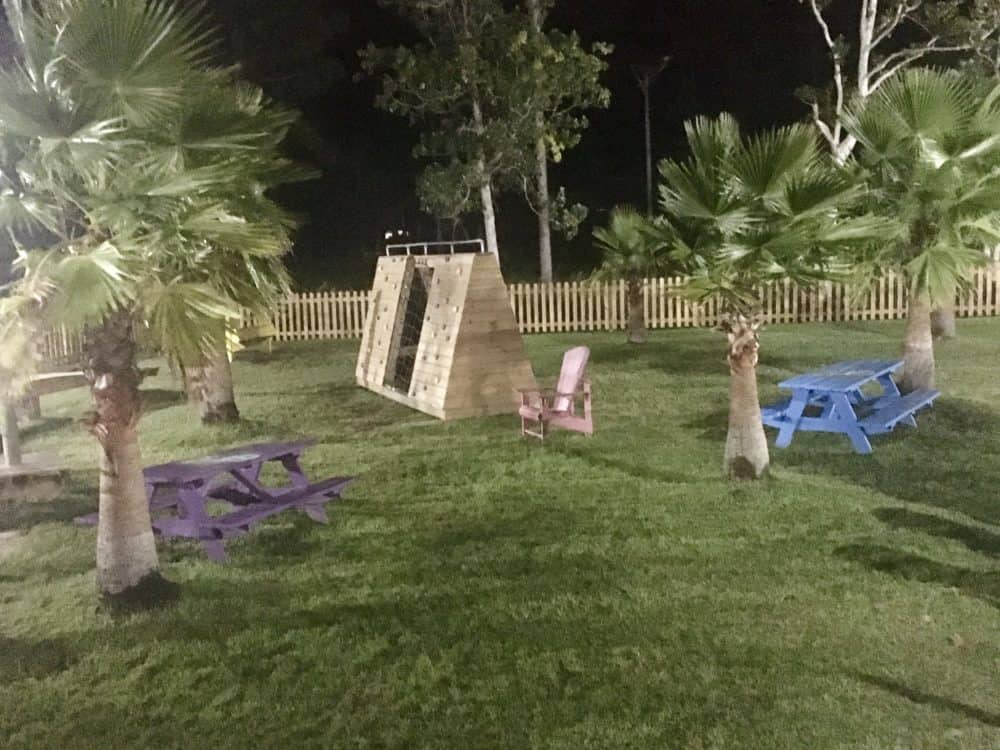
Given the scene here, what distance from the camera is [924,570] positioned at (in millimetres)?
5832

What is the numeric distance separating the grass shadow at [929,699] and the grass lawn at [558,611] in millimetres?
18


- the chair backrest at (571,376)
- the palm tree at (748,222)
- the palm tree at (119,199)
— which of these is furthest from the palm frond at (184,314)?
the chair backrest at (571,376)

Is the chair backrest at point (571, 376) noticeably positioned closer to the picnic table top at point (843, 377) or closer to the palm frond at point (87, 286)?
the picnic table top at point (843, 377)

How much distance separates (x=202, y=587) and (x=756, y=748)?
354cm

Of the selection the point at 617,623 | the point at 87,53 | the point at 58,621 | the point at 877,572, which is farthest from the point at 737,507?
the point at 87,53

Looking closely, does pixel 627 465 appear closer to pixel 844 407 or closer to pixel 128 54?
pixel 844 407

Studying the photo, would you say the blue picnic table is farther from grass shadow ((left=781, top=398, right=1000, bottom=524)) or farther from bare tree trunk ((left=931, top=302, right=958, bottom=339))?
bare tree trunk ((left=931, top=302, right=958, bottom=339))

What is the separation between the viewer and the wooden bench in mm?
8547

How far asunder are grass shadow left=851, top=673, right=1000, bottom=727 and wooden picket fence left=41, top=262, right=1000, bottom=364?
14000mm

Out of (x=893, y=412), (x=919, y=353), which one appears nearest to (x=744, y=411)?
(x=893, y=412)

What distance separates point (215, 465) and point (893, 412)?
230 inches

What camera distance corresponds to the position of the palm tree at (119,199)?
5.08 meters

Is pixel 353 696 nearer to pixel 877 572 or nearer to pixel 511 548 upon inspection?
pixel 511 548

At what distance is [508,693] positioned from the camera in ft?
14.9
